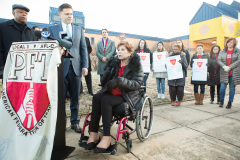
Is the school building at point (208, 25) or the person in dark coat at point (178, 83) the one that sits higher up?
the school building at point (208, 25)

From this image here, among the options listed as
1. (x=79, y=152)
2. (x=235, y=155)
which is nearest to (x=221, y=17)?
(x=235, y=155)

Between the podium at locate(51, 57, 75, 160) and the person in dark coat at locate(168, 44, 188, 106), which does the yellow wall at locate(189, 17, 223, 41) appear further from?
the podium at locate(51, 57, 75, 160)

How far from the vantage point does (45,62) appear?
4.90 ft

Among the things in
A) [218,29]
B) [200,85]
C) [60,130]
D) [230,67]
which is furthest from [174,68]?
[218,29]

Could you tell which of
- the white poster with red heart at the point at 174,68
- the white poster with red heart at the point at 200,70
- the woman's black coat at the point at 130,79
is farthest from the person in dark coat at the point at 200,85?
the woman's black coat at the point at 130,79

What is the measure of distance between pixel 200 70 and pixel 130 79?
300 cm

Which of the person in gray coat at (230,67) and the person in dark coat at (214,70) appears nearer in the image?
the person in gray coat at (230,67)

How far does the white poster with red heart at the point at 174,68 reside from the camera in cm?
404

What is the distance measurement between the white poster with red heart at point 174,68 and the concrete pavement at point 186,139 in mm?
1027

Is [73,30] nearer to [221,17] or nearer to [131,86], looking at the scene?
[131,86]

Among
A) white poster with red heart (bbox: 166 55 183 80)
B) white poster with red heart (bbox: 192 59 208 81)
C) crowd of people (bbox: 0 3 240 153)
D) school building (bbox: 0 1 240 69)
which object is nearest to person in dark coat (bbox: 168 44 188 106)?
white poster with red heart (bbox: 166 55 183 80)

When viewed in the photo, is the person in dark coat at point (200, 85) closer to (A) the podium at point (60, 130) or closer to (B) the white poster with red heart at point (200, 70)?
(B) the white poster with red heart at point (200, 70)

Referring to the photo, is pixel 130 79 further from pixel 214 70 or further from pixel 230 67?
pixel 214 70

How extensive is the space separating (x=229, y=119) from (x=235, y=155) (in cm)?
150
